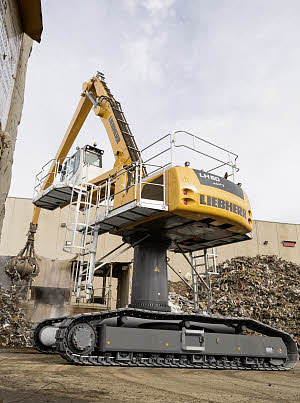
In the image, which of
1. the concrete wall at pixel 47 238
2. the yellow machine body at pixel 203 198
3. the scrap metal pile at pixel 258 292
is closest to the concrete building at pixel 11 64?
the yellow machine body at pixel 203 198

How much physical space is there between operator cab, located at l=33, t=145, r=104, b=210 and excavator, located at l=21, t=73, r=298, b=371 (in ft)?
1.68

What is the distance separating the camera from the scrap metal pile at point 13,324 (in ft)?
32.7

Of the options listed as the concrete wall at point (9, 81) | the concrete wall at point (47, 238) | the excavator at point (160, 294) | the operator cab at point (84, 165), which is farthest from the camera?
the concrete wall at point (47, 238)

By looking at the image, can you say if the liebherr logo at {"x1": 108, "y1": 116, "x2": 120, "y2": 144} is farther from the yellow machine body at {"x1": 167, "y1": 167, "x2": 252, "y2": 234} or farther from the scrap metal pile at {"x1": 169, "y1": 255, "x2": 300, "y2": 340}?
the scrap metal pile at {"x1": 169, "y1": 255, "x2": 300, "y2": 340}

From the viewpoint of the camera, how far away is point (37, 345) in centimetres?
750

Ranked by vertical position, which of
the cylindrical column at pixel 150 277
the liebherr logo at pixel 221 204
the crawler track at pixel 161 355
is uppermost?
the liebherr logo at pixel 221 204

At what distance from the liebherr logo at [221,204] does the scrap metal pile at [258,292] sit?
774cm

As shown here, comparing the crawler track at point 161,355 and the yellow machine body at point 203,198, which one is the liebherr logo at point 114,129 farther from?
the crawler track at point 161,355

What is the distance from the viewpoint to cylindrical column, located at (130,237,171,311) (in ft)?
24.0

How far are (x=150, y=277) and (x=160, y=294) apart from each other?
418 millimetres

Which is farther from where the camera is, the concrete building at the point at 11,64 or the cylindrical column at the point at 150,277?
the cylindrical column at the point at 150,277

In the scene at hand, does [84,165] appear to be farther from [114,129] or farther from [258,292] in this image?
[258,292]

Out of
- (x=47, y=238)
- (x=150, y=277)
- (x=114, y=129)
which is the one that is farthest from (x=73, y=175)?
(x=47, y=238)

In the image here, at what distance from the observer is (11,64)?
1914 millimetres
